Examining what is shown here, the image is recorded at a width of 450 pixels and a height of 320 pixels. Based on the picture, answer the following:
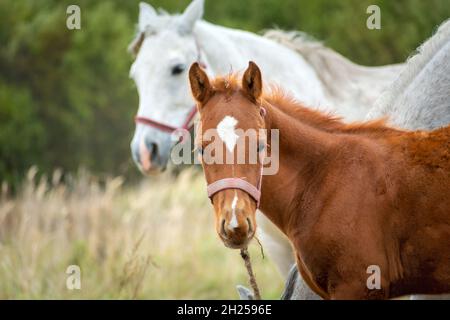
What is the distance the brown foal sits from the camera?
3836mm

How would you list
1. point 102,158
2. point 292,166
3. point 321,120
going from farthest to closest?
1. point 102,158
2. point 321,120
3. point 292,166

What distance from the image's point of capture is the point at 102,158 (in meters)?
17.3

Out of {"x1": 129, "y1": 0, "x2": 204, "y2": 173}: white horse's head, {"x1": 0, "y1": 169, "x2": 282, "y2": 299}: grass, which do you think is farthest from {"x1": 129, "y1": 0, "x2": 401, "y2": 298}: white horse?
{"x1": 0, "y1": 169, "x2": 282, "y2": 299}: grass

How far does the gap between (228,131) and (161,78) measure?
281cm

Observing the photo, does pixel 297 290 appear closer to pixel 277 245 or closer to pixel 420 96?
pixel 420 96

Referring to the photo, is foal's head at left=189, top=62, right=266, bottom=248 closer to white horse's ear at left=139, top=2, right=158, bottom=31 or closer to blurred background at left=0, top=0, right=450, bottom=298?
blurred background at left=0, top=0, right=450, bottom=298

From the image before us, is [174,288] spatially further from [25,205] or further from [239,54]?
[239,54]

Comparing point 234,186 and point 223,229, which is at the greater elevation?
point 234,186

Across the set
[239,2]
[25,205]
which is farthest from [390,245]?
[239,2]

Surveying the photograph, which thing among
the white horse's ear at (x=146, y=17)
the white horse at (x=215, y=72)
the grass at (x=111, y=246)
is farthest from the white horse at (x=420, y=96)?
the grass at (x=111, y=246)

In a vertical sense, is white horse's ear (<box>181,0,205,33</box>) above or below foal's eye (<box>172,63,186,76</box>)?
above

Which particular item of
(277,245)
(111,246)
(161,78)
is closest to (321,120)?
(277,245)

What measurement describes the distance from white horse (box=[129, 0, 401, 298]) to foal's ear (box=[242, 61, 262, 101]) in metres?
2.29

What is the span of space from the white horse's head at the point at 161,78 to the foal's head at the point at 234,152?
242 centimetres
